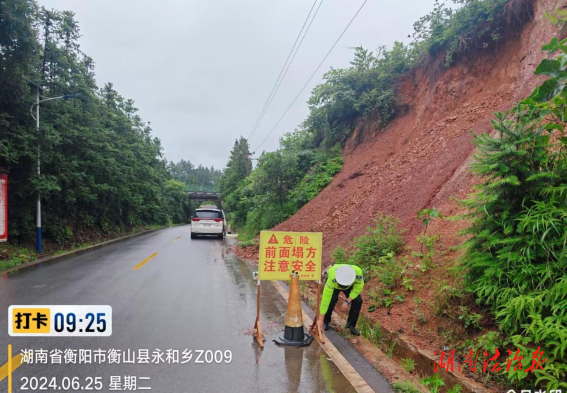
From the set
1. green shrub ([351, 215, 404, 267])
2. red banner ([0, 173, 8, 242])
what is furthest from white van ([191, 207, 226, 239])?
green shrub ([351, 215, 404, 267])

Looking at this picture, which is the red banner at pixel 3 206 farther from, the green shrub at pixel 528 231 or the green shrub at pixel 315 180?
the green shrub at pixel 528 231

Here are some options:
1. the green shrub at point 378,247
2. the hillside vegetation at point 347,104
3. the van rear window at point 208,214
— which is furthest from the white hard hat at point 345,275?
the van rear window at point 208,214

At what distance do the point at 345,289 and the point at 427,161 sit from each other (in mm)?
7630

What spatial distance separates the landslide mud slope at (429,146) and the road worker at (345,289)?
7.39ft

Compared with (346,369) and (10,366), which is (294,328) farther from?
(10,366)

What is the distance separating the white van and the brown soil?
604 centimetres

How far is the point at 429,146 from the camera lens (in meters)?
12.5

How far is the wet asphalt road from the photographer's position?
3.88 meters

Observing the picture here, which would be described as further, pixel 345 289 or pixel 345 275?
pixel 345 289

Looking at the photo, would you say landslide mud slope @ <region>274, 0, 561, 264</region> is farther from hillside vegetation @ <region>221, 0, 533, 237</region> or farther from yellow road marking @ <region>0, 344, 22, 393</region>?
yellow road marking @ <region>0, 344, 22, 393</region>

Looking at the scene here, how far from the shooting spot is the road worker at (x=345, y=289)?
5.09 m

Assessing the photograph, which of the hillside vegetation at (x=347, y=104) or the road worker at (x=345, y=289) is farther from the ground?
the hillside vegetation at (x=347, y=104)

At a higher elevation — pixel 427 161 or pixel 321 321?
pixel 427 161
